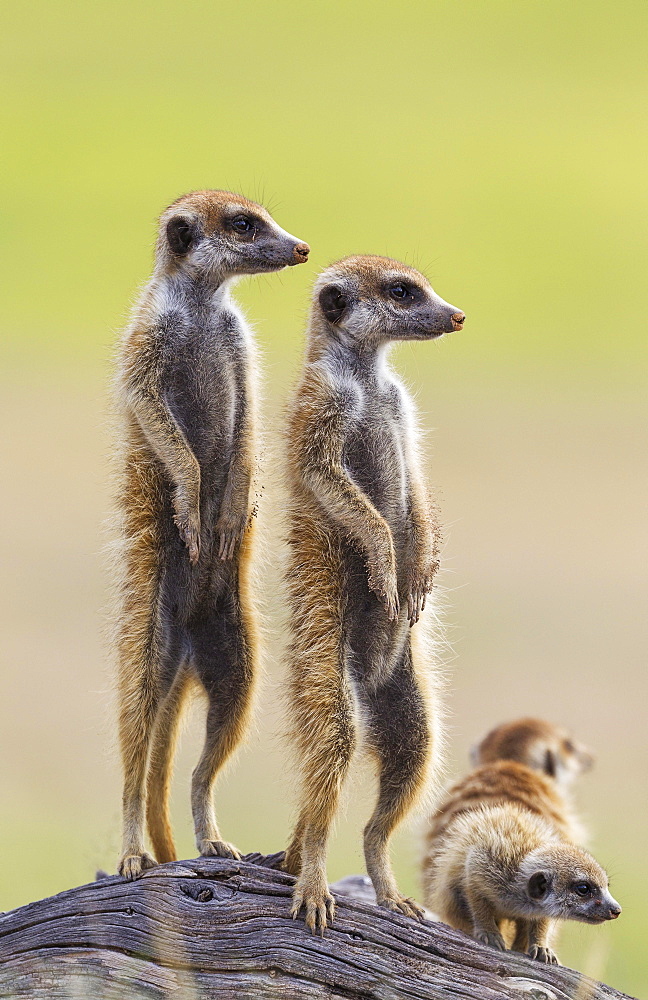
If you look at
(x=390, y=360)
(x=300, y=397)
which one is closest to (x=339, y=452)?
(x=300, y=397)

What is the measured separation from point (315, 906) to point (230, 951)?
373 millimetres

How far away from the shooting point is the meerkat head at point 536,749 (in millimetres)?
7305

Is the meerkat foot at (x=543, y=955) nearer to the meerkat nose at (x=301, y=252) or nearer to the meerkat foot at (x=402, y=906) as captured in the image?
the meerkat foot at (x=402, y=906)

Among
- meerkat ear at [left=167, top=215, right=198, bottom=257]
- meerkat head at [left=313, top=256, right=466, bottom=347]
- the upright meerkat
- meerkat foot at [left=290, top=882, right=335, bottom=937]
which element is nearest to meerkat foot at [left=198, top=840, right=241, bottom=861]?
the upright meerkat

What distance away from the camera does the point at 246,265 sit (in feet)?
16.0

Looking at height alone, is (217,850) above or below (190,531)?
below

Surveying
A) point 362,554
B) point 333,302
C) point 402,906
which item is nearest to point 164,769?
point 402,906

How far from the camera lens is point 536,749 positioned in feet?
24.0

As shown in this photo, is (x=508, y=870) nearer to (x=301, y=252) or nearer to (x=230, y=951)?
(x=230, y=951)

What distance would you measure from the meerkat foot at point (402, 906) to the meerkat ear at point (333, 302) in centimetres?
231

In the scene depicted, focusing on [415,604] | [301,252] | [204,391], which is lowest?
[415,604]

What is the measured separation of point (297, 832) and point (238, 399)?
70.3 inches

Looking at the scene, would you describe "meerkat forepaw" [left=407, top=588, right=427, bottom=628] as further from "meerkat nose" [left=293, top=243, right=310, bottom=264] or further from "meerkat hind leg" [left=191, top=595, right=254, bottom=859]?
"meerkat nose" [left=293, top=243, right=310, bottom=264]

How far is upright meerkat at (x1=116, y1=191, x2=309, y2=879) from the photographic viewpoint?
4.75 m
